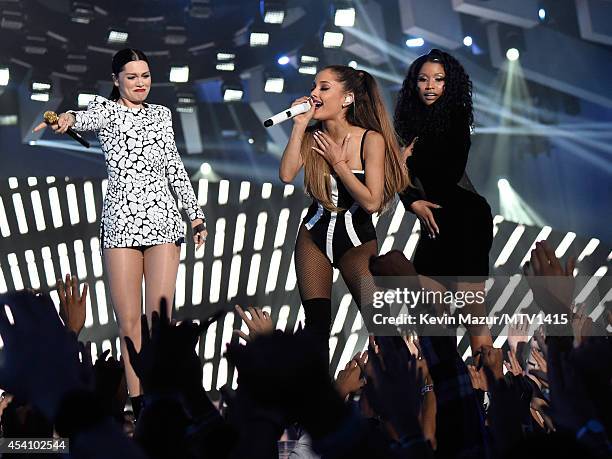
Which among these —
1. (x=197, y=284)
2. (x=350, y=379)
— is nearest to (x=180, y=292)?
(x=197, y=284)

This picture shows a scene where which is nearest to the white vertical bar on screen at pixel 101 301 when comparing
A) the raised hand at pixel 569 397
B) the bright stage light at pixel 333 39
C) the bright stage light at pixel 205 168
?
the bright stage light at pixel 205 168

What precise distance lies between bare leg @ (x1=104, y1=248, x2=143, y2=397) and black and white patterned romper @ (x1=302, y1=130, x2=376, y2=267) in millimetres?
668

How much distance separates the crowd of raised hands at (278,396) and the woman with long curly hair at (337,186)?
5.88 ft

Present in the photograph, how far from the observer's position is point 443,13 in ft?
22.3

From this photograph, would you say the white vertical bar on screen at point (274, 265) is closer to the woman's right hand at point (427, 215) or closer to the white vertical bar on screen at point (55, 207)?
the white vertical bar on screen at point (55, 207)

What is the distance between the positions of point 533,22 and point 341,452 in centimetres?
614

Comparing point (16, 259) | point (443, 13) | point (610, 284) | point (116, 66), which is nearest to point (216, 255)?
point (16, 259)

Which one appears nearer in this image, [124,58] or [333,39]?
[124,58]

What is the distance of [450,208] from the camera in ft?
11.7

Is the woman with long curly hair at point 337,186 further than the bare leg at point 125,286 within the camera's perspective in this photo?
No

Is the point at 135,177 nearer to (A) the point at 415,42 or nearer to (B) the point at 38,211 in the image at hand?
(A) the point at 415,42

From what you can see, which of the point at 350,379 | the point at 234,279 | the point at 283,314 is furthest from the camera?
the point at 234,279

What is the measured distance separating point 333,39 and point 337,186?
3408 mm

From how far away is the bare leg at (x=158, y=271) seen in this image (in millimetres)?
3627
